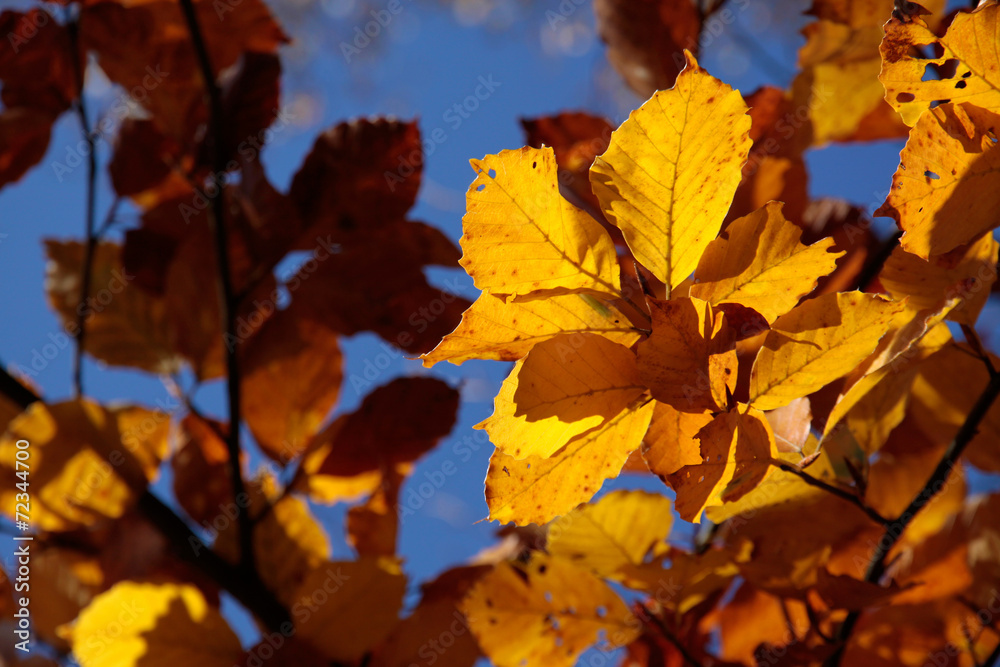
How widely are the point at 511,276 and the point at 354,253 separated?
0.38 metres

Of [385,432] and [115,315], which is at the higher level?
[115,315]

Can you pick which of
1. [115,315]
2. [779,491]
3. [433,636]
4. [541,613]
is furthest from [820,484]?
[115,315]

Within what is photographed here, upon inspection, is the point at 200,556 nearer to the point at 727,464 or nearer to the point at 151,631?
the point at 151,631

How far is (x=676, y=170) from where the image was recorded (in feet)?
1.11

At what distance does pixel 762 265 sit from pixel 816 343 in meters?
0.04

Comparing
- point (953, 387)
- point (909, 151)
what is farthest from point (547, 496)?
point (953, 387)

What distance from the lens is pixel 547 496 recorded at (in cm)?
37

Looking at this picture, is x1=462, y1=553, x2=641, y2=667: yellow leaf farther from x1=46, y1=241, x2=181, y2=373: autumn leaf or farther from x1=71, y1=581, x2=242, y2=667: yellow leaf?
x1=46, y1=241, x2=181, y2=373: autumn leaf

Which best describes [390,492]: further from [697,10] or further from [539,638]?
[697,10]

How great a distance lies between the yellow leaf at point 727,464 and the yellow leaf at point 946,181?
4.3 inches

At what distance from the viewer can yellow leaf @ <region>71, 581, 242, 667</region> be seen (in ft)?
2.05

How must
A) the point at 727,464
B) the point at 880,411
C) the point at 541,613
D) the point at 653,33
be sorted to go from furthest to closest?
the point at 653,33, the point at 541,613, the point at 880,411, the point at 727,464

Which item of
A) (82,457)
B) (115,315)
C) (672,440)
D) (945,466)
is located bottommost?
(945,466)

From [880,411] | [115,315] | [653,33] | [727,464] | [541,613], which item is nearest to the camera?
[727,464]
